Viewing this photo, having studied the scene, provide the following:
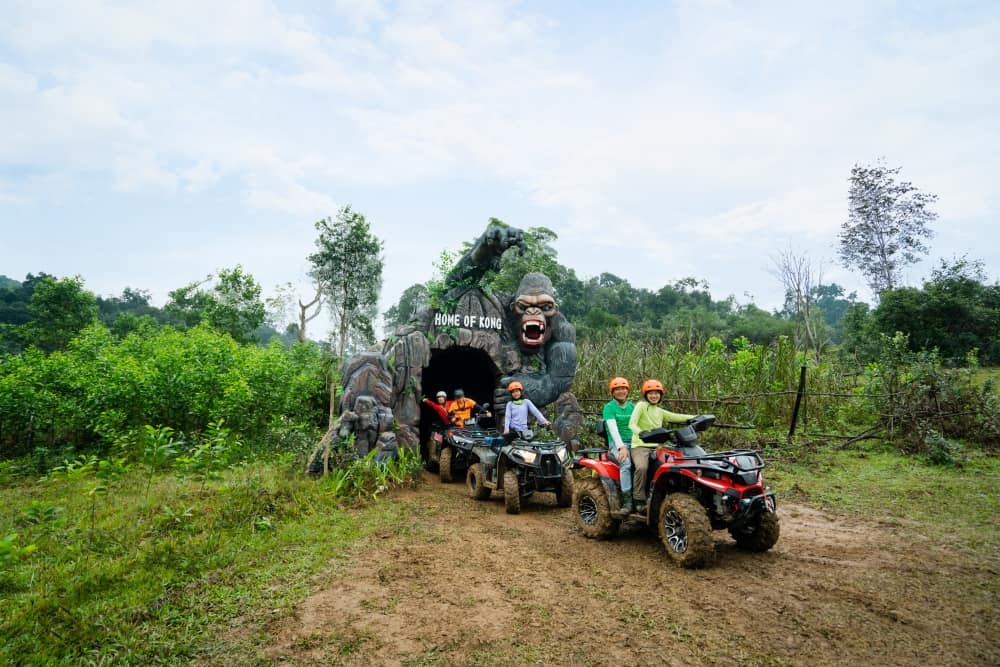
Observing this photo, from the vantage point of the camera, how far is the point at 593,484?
5219 mm

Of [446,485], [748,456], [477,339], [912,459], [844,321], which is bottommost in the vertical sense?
[446,485]

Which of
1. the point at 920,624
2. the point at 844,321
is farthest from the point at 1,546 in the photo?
the point at 844,321

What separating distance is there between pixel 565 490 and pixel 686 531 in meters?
2.47

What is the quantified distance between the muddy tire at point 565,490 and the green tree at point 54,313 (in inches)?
959

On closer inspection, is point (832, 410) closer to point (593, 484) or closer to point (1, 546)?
point (593, 484)

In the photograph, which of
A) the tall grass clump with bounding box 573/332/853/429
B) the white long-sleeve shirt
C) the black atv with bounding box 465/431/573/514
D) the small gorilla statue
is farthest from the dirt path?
the tall grass clump with bounding box 573/332/853/429

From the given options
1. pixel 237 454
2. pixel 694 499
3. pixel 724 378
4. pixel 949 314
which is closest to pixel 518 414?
pixel 694 499

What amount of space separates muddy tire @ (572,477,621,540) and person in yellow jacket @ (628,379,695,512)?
301 mm

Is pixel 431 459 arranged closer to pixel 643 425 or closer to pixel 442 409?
pixel 442 409

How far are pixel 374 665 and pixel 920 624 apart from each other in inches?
127

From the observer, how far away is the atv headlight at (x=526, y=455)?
20.6 ft

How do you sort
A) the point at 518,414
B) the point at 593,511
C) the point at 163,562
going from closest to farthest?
the point at 163,562, the point at 593,511, the point at 518,414

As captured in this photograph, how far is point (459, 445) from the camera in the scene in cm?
787

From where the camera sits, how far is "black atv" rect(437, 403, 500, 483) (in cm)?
782
